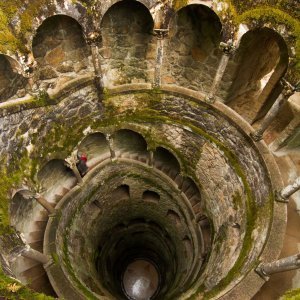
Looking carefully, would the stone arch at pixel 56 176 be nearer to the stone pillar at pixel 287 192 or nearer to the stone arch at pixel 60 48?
the stone arch at pixel 60 48

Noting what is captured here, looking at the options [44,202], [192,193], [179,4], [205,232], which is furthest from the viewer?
[192,193]

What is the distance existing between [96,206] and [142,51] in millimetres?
7495

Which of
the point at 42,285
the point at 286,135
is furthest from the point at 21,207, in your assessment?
the point at 286,135

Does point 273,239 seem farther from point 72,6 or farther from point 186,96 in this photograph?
point 72,6

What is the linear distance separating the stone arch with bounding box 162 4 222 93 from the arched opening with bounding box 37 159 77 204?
571 cm

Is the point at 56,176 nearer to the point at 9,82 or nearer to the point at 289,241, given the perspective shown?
the point at 9,82

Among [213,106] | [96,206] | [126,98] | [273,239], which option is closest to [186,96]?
[213,106]

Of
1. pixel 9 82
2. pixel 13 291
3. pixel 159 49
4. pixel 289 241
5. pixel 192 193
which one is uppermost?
pixel 159 49

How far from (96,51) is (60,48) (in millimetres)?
1404

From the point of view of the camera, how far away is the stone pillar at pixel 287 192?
8711mm

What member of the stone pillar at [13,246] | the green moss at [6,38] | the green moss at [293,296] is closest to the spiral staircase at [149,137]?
the stone pillar at [13,246]

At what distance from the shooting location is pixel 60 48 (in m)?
10.3

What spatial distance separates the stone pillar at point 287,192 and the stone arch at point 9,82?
883cm

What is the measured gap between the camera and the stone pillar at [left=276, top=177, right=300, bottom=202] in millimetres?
8711
